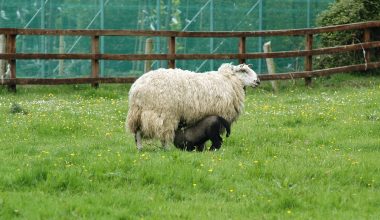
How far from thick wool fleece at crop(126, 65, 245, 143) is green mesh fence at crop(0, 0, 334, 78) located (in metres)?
13.7

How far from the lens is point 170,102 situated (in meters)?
11.0

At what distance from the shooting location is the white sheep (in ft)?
36.0

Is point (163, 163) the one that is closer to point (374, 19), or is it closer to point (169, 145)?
point (169, 145)

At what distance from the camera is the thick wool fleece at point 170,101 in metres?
11.0

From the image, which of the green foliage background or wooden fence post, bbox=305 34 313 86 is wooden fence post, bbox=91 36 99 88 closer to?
wooden fence post, bbox=305 34 313 86

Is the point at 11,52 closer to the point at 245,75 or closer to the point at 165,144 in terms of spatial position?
the point at 245,75

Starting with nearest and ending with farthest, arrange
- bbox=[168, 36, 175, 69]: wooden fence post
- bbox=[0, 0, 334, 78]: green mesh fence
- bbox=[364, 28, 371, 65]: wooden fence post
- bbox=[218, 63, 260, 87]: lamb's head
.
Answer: bbox=[218, 63, 260, 87]: lamb's head
bbox=[168, 36, 175, 69]: wooden fence post
bbox=[364, 28, 371, 65]: wooden fence post
bbox=[0, 0, 334, 78]: green mesh fence

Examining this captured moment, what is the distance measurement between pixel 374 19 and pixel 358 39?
1.07 metres

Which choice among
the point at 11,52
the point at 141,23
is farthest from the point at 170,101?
the point at 141,23

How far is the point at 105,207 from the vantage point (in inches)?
308

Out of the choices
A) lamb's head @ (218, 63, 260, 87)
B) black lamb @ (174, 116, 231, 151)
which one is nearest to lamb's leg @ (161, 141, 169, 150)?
black lamb @ (174, 116, 231, 151)

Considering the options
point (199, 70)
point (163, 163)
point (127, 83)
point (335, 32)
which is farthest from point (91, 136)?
point (199, 70)

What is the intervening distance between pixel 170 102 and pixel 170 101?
0.01 metres

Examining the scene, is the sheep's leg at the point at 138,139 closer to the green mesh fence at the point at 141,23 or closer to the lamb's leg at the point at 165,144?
the lamb's leg at the point at 165,144
